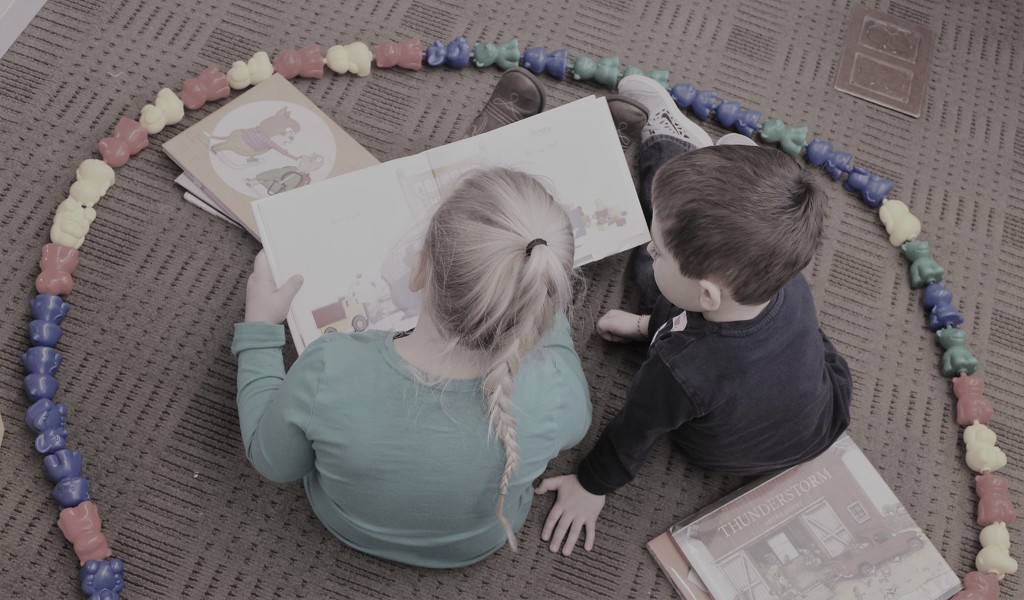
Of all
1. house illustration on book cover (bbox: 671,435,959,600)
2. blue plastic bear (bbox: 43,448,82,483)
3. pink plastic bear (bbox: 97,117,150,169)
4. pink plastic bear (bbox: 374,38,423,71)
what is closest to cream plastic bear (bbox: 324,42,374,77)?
pink plastic bear (bbox: 374,38,423,71)

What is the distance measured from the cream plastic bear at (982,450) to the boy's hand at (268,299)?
86cm

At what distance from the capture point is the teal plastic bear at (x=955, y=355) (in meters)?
1.13

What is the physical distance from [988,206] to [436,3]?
0.88m

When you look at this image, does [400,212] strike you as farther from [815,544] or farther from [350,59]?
[815,544]

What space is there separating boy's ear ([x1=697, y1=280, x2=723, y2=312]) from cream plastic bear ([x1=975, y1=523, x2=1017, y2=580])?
1.76 ft

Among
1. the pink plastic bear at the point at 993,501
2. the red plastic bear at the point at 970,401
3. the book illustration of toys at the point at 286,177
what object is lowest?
the pink plastic bear at the point at 993,501

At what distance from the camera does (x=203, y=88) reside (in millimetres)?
1156

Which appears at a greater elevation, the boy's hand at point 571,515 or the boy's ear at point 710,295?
the boy's ear at point 710,295

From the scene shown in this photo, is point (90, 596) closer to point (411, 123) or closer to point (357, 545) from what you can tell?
point (357, 545)

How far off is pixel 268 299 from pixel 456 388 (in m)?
0.34

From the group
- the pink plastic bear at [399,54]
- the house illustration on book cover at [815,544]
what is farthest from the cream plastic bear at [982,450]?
the pink plastic bear at [399,54]

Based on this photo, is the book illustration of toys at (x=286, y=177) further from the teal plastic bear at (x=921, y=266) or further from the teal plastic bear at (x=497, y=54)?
the teal plastic bear at (x=921, y=266)

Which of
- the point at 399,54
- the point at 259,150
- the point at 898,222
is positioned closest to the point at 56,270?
the point at 259,150

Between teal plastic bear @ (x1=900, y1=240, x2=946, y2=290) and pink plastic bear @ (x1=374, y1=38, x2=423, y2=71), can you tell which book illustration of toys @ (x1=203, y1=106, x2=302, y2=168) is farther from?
teal plastic bear @ (x1=900, y1=240, x2=946, y2=290)
